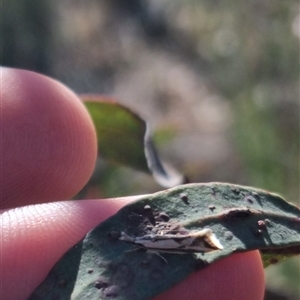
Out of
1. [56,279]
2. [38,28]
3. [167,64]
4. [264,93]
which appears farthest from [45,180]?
[167,64]

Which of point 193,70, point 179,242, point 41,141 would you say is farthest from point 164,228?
point 193,70

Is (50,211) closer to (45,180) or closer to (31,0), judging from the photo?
(45,180)

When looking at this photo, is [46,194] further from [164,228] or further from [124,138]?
[164,228]

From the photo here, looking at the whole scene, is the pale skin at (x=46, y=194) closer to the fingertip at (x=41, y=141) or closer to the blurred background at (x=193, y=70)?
the fingertip at (x=41, y=141)

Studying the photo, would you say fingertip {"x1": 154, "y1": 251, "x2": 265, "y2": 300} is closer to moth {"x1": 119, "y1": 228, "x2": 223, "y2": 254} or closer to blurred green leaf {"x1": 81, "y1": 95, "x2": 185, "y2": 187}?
moth {"x1": 119, "y1": 228, "x2": 223, "y2": 254}

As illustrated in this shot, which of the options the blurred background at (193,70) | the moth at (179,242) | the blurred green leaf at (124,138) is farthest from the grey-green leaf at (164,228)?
the blurred background at (193,70)
